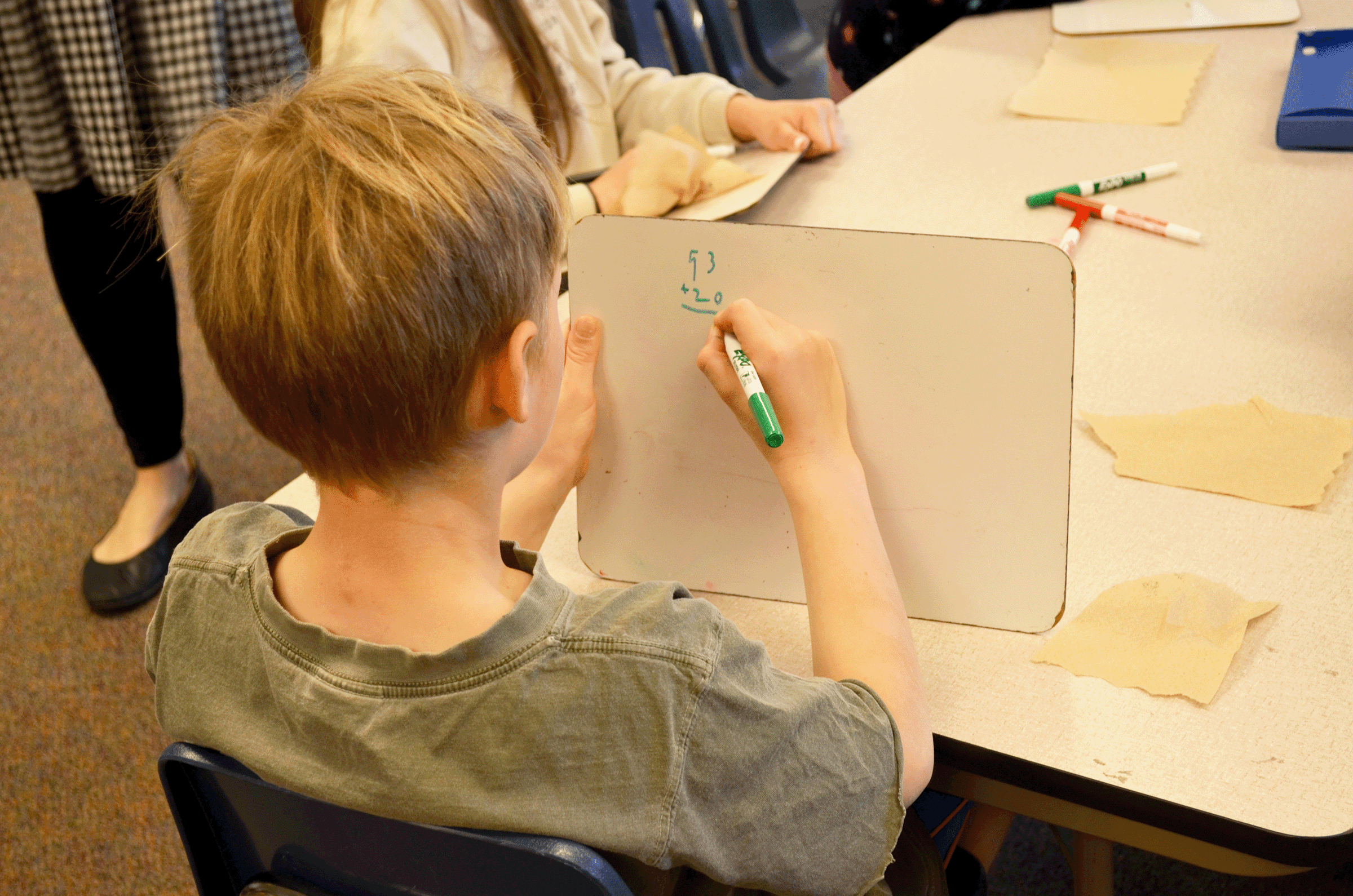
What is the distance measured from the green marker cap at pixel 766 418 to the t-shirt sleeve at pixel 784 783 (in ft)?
0.48

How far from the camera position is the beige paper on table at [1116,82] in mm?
1278

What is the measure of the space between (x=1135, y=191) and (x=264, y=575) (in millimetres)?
958

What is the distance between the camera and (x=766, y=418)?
616 millimetres

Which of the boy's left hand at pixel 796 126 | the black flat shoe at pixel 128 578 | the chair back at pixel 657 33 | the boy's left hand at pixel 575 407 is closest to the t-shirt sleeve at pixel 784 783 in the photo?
the boy's left hand at pixel 575 407

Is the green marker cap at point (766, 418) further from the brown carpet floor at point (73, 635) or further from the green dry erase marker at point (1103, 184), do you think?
the green dry erase marker at point (1103, 184)

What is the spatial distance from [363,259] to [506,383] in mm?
95

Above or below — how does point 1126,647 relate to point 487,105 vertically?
below

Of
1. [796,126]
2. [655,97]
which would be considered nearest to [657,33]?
[655,97]

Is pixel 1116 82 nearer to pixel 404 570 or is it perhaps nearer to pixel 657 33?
pixel 657 33

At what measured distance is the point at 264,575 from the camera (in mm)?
532

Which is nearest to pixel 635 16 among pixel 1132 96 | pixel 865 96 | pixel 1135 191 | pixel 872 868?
pixel 865 96

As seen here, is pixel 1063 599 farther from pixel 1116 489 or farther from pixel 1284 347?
pixel 1284 347

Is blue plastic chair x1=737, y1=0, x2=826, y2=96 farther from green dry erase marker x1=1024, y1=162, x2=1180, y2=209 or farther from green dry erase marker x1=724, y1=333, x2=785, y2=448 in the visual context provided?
green dry erase marker x1=724, y1=333, x2=785, y2=448

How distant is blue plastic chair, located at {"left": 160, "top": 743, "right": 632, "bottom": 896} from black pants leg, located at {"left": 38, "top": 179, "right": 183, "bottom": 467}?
0.96 meters
